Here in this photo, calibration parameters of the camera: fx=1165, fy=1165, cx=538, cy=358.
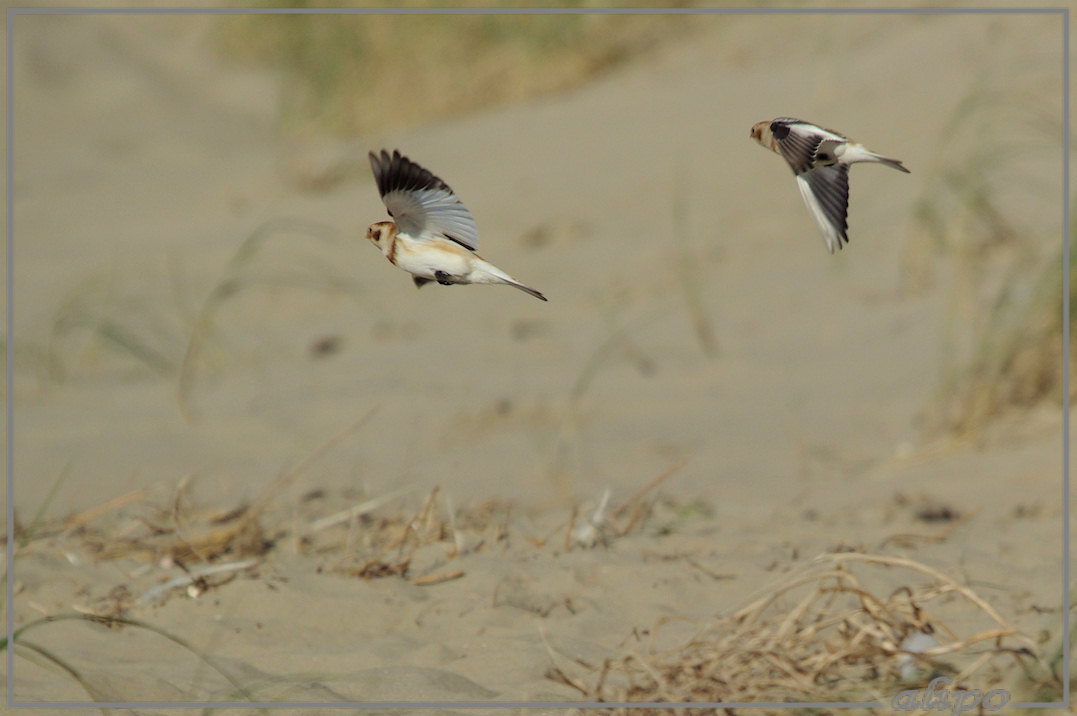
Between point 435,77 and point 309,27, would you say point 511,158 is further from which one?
point 309,27

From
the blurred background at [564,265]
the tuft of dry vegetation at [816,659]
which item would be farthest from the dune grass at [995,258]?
the tuft of dry vegetation at [816,659]

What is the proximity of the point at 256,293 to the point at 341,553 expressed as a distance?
2.89 metres

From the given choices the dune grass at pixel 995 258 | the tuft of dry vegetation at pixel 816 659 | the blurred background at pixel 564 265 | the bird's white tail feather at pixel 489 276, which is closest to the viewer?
the bird's white tail feather at pixel 489 276

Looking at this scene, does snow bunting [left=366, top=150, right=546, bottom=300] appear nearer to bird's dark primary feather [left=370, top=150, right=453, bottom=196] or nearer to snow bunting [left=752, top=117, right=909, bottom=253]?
bird's dark primary feather [left=370, top=150, right=453, bottom=196]

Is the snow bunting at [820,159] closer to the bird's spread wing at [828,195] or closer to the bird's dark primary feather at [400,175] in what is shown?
the bird's spread wing at [828,195]

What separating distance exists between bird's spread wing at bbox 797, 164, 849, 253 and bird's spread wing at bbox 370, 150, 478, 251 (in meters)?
0.25

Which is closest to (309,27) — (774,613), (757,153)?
(757,153)

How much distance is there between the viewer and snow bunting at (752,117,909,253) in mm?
859

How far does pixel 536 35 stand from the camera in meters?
5.93

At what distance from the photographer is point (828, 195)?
0.89m

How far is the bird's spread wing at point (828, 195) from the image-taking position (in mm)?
856

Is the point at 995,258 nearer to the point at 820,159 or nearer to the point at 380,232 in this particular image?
the point at 820,159

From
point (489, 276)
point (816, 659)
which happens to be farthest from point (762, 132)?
point (816, 659)

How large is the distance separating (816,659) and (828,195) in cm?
82
